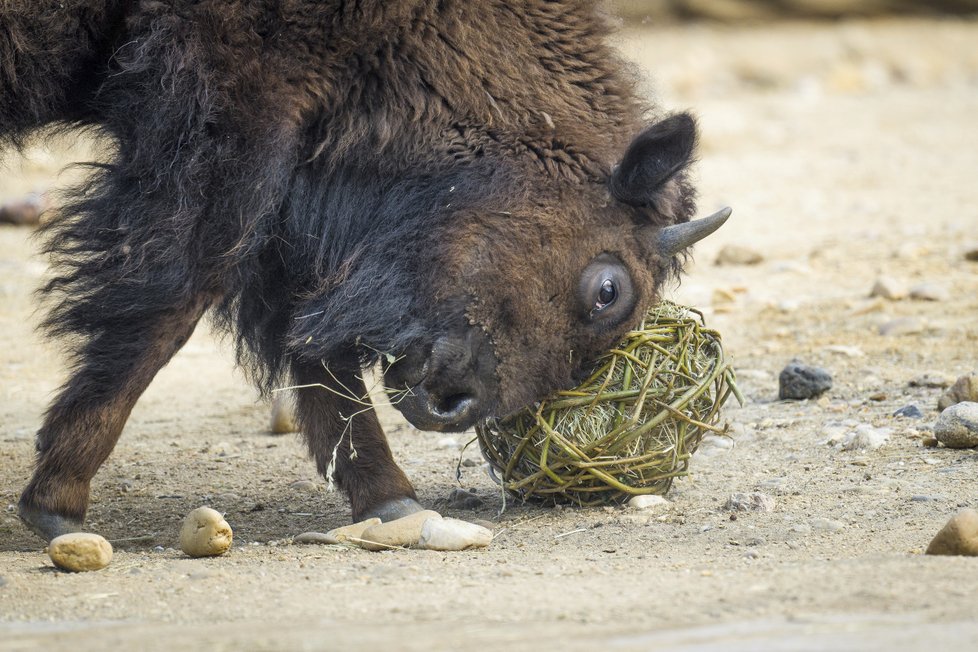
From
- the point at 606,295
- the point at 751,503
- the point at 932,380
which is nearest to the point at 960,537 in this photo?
the point at 751,503

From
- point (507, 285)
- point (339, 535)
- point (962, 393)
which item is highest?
point (507, 285)

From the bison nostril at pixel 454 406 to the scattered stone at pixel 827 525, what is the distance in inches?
48.9

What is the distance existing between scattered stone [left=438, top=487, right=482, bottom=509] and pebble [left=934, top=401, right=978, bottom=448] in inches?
75.4

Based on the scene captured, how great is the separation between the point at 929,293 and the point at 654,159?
14.2ft

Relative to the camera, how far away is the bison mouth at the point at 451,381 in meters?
4.42

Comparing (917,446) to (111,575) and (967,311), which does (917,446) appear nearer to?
(967,311)

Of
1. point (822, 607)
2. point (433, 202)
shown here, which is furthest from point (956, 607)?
point (433, 202)

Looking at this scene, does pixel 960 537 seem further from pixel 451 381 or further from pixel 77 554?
pixel 77 554

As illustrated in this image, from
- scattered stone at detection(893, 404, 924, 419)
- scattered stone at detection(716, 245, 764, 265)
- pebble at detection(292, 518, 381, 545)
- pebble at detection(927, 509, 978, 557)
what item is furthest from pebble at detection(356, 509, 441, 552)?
scattered stone at detection(716, 245, 764, 265)

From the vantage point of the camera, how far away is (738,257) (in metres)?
9.73

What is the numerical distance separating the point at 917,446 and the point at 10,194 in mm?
9731

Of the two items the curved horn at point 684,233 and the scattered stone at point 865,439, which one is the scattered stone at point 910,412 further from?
the curved horn at point 684,233

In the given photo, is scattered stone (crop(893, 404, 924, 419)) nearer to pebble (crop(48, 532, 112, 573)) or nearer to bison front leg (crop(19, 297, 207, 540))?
bison front leg (crop(19, 297, 207, 540))

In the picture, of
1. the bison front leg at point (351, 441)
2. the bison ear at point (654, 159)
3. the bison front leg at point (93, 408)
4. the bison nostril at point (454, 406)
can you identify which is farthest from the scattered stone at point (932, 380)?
the bison front leg at point (93, 408)
